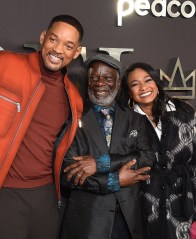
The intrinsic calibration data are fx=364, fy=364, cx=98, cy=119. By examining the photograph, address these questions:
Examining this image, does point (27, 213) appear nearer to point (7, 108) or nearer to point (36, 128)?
point (36, 128)

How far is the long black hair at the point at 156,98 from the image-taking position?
2640 mm

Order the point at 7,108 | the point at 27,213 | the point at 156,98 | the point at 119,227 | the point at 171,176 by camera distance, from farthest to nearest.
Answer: the point at 156,98 < the point at 171,176 < the point at 119,227 < the point at 27,213 < the point at 7,108

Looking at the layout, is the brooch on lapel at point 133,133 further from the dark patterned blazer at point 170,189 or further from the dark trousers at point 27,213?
the dark trousers at point 27,213

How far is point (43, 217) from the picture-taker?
2256mm

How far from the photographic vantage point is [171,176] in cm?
242

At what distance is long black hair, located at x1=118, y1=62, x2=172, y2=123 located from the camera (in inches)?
104

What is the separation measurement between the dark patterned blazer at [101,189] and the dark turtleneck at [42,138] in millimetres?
131

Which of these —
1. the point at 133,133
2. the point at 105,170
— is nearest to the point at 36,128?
the point at 105,170

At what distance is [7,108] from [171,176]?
3.80 ft

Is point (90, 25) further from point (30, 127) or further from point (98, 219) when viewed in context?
point (98, 219)

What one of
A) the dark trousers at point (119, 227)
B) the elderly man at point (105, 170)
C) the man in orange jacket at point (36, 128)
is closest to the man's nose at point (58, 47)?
the man in orange jacket at point (36, 128)

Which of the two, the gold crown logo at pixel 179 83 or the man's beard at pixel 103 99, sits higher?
the gold crown logo at pixel 179 83

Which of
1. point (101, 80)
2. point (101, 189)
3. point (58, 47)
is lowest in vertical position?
point (101, 189)

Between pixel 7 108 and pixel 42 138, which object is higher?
pixel 7 108
